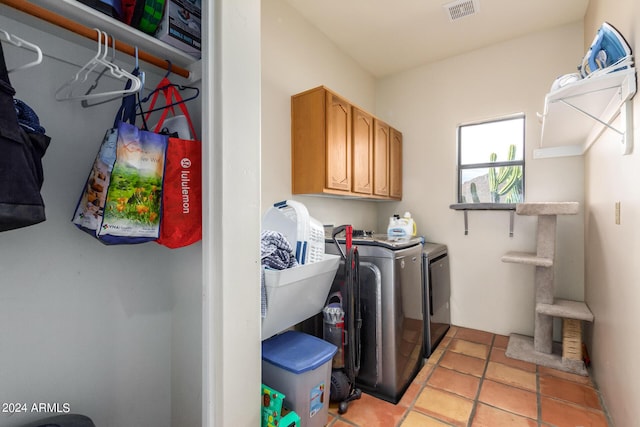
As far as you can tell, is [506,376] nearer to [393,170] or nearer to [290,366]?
[290,366]

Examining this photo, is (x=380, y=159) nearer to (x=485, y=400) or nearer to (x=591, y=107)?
(x=591, y=107)

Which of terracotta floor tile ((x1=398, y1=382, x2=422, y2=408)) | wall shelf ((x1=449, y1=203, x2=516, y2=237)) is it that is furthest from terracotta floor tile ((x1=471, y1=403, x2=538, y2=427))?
wall shelf ((x1=449, y1=203, x2=516, y2=237))

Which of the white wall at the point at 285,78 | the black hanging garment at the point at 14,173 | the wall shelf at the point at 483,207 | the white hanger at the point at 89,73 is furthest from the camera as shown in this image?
the wall shelf at the point at 483,207

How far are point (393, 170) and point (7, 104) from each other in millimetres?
3005

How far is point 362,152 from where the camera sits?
2.73 m

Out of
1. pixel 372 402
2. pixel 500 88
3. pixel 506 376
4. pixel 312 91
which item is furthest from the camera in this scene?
pixel 500 88

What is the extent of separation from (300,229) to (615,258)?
1717 millimetres

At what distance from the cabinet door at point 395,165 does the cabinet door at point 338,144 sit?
865 mm

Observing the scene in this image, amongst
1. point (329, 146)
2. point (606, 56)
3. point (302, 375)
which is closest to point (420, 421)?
point (302, 375)

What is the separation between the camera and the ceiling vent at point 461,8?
7.75 ft

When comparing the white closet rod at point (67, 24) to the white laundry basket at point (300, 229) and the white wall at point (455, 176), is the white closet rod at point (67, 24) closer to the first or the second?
the white laundry basket at point (300, 229)

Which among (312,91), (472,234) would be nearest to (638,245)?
(472,234)

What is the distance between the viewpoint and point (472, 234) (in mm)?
3070

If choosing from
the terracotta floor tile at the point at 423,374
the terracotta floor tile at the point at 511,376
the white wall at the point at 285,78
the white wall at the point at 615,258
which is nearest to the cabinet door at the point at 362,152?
the white wall at the point at 285,78
